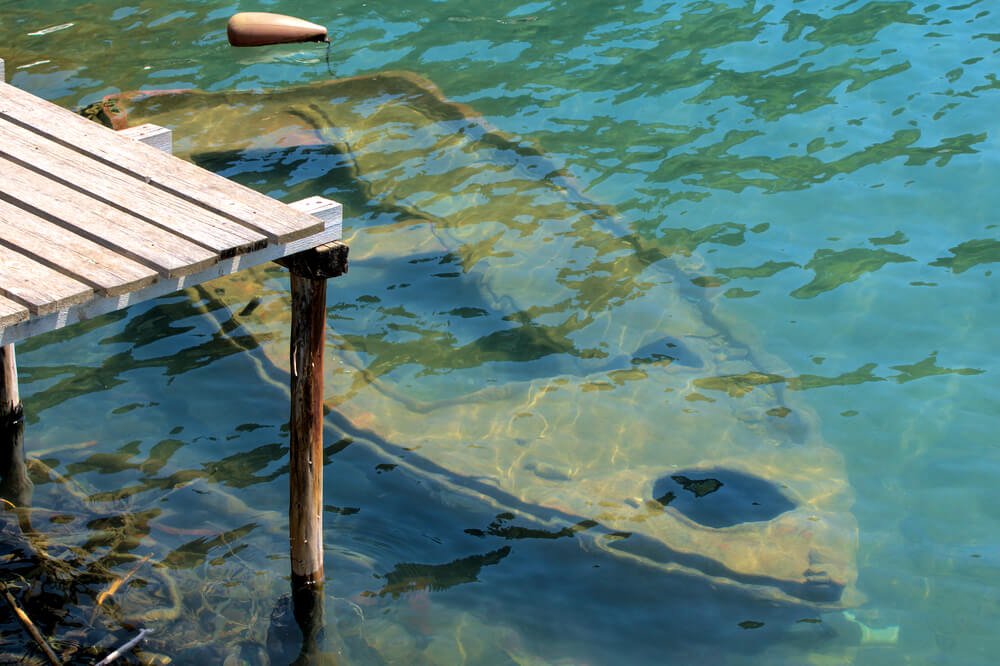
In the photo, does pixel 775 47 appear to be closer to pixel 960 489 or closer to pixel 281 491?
pixel 960 489

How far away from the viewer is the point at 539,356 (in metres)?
6.48

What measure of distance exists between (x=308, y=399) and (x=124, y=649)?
4.19ft

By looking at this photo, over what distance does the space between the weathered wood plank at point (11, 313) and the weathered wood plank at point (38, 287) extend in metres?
0.02

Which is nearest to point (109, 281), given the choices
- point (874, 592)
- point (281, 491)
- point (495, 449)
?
point (281, 491)

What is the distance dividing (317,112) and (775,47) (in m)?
5.28

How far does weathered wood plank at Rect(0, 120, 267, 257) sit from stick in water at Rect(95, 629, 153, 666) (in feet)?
5.83

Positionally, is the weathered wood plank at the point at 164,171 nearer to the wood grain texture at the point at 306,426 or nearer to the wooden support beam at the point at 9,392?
the wood grain texture at the point at 306,426

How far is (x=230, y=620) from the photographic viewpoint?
14.9ft

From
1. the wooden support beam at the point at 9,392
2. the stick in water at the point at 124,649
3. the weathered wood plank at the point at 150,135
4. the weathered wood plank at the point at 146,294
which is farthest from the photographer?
the wooden support beam at the point at 9,392

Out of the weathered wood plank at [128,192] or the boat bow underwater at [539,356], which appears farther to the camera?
the boat bow underwater at [539,356]

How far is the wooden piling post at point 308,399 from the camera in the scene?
3764 mm

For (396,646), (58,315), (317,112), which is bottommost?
(396,646)

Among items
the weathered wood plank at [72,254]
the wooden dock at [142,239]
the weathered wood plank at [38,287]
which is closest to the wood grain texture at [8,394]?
the wooden dock at [142,239]

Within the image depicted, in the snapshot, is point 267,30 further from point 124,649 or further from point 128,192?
point 124,649
